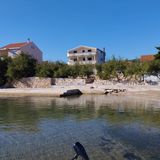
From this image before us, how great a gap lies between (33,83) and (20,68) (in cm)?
404

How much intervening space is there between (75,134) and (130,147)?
394 centimetres

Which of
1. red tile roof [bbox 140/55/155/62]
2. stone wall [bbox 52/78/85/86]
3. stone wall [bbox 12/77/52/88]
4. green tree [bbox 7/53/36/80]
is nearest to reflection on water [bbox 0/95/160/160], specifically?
stone wall [bbox 52/78/85/86]

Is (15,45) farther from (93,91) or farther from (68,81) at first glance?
(93,91)

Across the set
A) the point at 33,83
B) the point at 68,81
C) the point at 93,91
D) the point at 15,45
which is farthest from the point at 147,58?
the point at 93,91

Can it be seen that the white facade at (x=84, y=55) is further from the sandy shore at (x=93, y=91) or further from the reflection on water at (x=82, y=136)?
the reflection on water at (x=82, y=136)

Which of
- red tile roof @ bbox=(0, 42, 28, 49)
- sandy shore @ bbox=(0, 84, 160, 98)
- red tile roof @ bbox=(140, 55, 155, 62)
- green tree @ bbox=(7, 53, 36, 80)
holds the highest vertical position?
red tile roof @ bbox=(0, 42, 28, 49)

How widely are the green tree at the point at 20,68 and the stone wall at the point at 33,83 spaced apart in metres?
1.21

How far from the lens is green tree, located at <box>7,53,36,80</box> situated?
6512cm

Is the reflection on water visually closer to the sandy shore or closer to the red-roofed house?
the sandy shore

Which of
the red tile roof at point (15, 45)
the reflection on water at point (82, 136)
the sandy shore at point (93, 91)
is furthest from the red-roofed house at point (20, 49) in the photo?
the reflection on water at point (82, 136)

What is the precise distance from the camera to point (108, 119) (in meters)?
23.2

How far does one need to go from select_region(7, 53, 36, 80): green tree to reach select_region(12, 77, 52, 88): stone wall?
1.21 meters

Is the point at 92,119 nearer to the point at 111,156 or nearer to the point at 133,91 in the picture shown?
the point at 111,156

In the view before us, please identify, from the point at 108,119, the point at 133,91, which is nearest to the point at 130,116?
the point at 108,119
